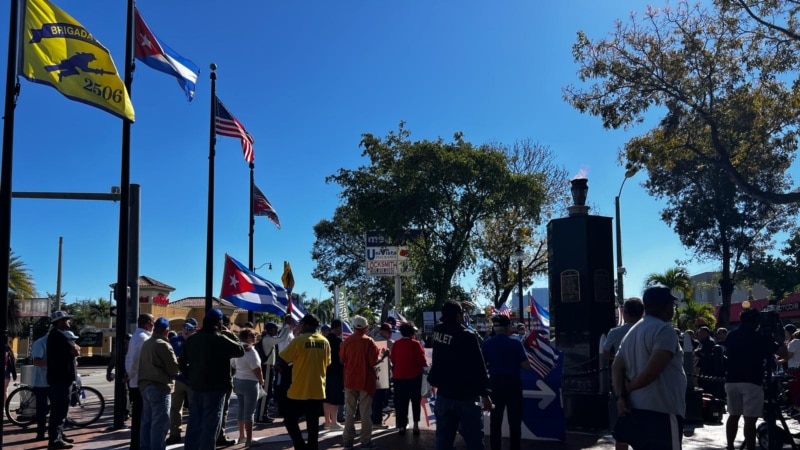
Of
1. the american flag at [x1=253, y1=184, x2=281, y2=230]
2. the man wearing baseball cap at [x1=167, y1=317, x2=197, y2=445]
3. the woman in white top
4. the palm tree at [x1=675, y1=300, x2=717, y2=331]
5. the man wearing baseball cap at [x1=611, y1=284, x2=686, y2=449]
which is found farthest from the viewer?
the palm tree at [x1=675, y1=300, x2=717, y2=331]

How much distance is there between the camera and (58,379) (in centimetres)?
1002

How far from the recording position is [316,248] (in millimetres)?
53031

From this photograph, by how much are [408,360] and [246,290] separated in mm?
5239

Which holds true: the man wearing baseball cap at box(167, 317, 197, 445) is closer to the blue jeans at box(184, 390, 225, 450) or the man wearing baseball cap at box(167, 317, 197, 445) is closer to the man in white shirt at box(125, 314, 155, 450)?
the man in white shirt at box(125, 314, 155, 450)

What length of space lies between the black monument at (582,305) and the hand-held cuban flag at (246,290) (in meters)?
6.08

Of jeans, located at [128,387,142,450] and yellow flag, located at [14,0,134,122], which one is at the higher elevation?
yellow flag, located at [14,0,134,122]

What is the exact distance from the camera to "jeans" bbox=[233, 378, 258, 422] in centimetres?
986

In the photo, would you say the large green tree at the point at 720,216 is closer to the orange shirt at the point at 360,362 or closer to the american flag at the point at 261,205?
the american flag at the point at 261,205

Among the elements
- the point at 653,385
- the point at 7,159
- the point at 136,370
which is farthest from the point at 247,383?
the point at 653,385

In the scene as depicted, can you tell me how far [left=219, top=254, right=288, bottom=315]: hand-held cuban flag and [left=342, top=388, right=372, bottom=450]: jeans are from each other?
481 centimetres

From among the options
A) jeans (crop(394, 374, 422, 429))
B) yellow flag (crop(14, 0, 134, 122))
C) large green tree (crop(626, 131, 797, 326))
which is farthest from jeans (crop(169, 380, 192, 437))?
large green tree (crop(626, 131, 797, 326))

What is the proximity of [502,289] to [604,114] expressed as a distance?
62.6 ft

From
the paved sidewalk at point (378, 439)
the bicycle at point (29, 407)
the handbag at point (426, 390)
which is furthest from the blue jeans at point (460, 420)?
the bicycle at point (29, 407)

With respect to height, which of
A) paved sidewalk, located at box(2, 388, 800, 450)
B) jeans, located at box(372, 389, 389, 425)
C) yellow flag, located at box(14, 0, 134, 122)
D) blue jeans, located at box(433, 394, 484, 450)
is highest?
yellow flag, located at box(14, 0, 134, 122)
